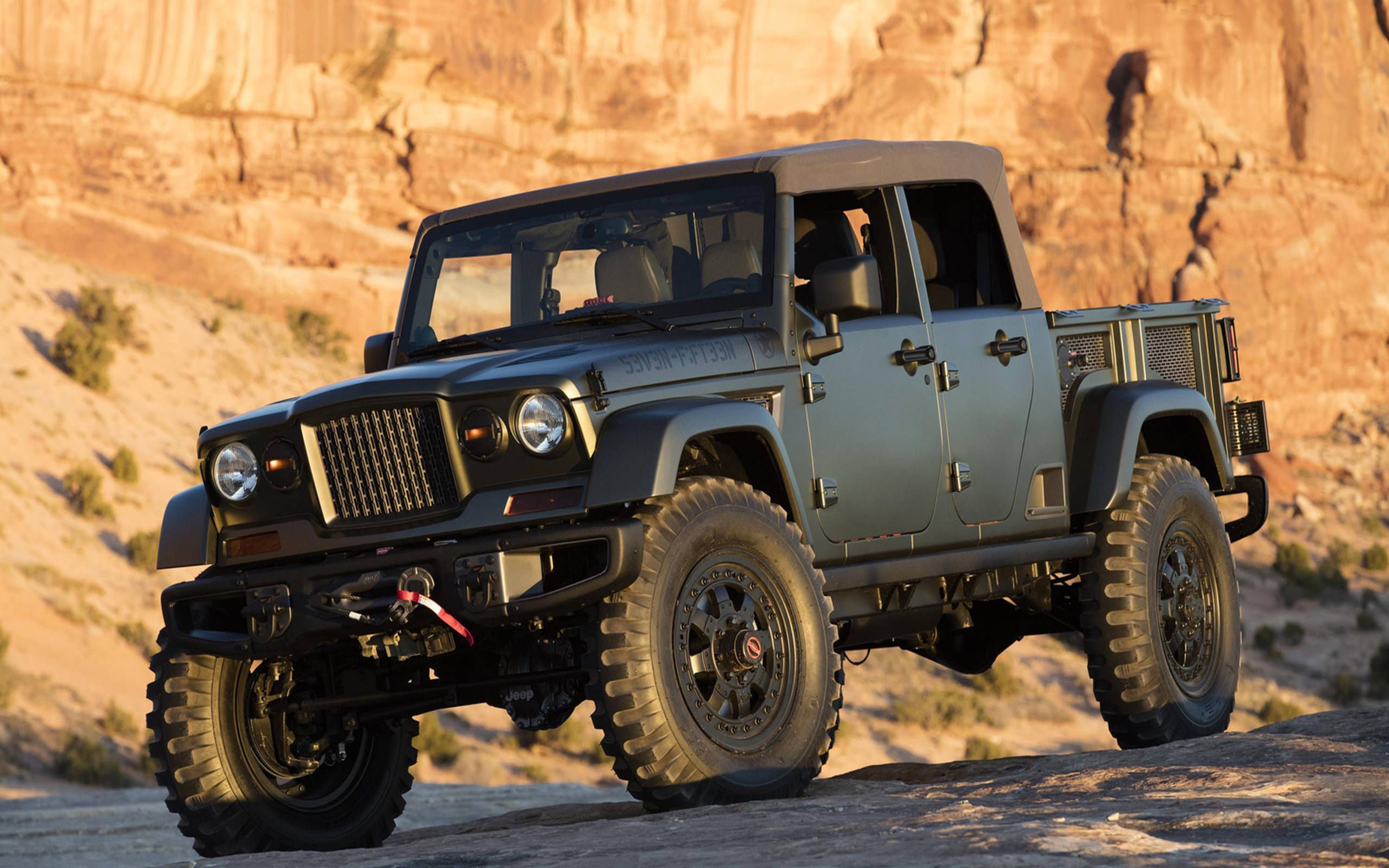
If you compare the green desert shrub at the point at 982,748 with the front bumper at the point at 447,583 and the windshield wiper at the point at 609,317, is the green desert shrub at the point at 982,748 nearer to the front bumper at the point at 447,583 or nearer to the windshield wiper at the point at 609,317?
the windshield wiper at the point at 609,317

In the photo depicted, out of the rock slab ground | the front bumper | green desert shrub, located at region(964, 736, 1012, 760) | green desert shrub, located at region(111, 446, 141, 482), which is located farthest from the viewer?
green desert shrub, located at region(111, 446, 141, 482)

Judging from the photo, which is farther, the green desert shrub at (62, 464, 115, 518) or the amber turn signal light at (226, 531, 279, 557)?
the green desert shrub at (62, 464, 115, 518)

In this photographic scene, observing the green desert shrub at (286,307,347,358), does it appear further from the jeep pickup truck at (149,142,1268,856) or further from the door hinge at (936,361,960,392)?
the door hinge at (936,361,960,392)

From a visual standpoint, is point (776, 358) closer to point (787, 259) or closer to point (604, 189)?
point (787, 259)

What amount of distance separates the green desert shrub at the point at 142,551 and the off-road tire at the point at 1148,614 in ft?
70.3

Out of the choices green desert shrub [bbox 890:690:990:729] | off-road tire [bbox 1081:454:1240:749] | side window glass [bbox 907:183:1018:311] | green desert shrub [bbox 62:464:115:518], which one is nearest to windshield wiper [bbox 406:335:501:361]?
side window glass [bbox 907:183:1018:311]

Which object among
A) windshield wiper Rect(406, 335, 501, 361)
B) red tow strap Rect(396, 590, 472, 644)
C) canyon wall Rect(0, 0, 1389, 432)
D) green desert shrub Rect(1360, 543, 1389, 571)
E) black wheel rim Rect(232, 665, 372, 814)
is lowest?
green desert shrub Rect(1360, 543, 1389, 571)

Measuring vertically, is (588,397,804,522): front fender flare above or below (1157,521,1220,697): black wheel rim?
above

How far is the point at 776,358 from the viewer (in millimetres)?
6672

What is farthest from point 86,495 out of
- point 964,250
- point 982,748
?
point 964,250

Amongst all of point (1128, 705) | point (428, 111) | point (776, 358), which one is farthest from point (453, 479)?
point (428, 111)

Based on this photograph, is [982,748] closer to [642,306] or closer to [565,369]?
[642,306]

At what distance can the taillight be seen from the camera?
9.20 m

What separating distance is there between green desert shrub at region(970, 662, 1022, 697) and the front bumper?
24621 mm
